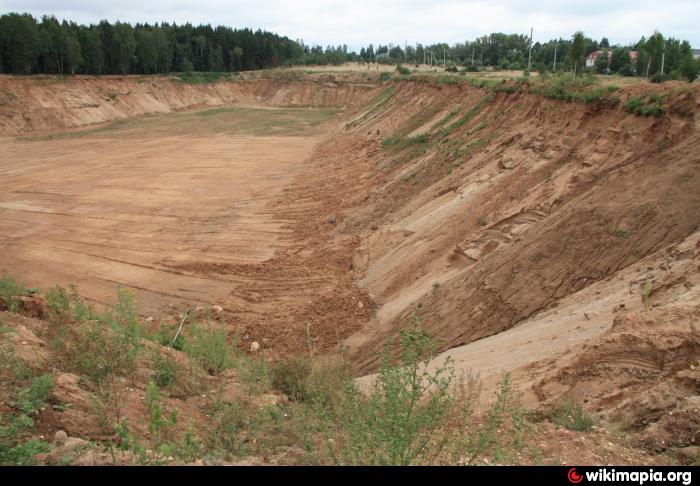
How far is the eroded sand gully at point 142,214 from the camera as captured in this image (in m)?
18.2

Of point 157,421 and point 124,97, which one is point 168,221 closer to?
point 157,421

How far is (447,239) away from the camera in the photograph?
1623cm

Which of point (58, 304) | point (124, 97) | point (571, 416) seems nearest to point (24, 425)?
point (58, 304)

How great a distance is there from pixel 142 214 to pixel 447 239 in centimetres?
1594

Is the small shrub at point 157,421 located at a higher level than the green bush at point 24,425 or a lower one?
lower

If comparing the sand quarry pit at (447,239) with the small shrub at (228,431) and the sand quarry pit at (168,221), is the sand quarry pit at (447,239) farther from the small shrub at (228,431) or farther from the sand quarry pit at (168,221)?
the small shrub at (228,431)

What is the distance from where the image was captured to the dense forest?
3778 centimetres

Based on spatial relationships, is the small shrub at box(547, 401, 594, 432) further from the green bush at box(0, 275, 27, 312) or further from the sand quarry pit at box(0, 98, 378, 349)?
the green bush at box(0, 275, 27, 312)

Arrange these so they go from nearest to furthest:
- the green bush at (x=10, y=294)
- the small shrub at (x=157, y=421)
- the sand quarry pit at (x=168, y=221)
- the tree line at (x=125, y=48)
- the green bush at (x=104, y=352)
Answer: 1. the small shrub at (x=157, y=421)
2. the green bush at (x=104, y=352)
3. the green bush at (x=10, y=294)
4. the sand quarry pit at (x=168, y=221)
5. the tree line at (x=125, y=48)

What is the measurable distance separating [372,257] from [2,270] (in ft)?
42.5

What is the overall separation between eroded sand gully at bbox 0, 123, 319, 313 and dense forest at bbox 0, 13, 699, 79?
68.4ft

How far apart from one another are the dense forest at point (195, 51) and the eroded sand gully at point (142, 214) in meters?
20.8

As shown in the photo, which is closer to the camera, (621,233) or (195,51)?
(621,233)

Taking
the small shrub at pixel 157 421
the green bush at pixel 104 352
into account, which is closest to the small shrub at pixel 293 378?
the small shrub at pixel 157 421
